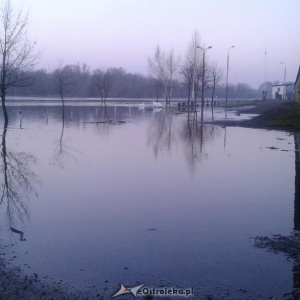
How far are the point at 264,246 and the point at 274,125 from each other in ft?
83.1

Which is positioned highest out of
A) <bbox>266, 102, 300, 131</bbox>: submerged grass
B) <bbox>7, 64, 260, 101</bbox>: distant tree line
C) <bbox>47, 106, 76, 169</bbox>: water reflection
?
<bbox>7, 64, 260, 101</bbox>: distant tree line

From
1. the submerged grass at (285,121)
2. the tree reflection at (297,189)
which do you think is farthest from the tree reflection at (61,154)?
the submerged grass at (285,121)

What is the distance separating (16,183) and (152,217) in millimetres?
4705

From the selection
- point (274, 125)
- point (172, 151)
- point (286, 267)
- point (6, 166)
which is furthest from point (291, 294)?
point (274, 125)

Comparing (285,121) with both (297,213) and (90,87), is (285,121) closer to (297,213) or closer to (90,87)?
(297,213)

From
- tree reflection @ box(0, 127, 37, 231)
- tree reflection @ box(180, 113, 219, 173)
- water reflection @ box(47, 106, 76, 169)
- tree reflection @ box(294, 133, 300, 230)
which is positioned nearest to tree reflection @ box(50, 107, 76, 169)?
water reflection @ box(47, 106, 76, 169)

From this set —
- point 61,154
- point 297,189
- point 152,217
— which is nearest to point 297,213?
point 297,189

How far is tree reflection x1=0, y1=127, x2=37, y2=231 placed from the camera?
29.0ft

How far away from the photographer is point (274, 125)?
31.0m

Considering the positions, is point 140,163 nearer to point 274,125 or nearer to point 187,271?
point 187,271

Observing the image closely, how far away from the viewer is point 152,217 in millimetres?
8539

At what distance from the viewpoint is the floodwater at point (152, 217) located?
5.96 m

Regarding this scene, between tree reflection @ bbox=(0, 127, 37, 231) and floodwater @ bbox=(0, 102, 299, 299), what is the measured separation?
0.08 feet

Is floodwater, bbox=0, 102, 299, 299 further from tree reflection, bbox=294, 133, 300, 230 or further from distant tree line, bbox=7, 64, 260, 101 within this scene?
distant tree line, bbox=7, 64, 260, 101
